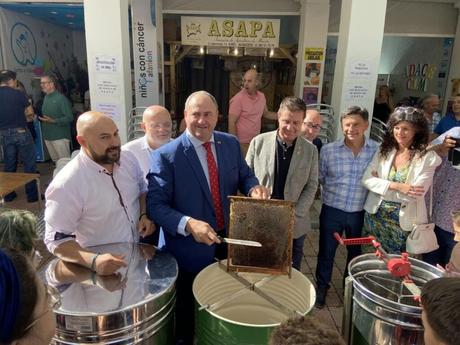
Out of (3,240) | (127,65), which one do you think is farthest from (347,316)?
(127,65)

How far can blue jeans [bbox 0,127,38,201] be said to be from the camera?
5.42m

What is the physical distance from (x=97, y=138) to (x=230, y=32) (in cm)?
598

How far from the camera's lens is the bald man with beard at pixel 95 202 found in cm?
178

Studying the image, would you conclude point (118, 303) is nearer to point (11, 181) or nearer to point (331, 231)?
point (331, 231)

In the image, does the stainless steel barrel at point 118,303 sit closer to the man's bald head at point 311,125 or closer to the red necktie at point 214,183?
the red necktie at point 214,183

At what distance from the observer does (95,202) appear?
6.33 ft

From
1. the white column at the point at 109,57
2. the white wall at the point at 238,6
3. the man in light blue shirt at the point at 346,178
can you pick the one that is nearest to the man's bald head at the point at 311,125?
the man in light blue shirt at the point at 346,178

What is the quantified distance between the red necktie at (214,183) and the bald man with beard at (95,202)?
1.26ft

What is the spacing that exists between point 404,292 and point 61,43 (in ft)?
37.5

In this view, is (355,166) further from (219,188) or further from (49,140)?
(49,140)

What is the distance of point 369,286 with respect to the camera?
1.90m

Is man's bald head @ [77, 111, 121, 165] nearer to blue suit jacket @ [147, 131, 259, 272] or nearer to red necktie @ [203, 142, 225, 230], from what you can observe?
blue suit jacket @ [147, 131, 259, 272]

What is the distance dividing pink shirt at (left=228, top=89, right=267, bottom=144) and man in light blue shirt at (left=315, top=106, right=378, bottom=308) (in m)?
2.51

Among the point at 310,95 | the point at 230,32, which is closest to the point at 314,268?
the point at 310,95
